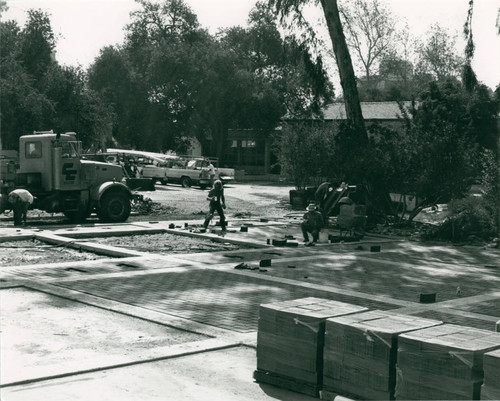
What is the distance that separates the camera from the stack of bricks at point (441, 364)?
613 centimetres

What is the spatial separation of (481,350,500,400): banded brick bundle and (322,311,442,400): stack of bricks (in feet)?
2.83

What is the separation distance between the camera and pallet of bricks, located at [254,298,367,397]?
7.20 metres

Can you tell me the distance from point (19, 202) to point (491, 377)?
18811 mm

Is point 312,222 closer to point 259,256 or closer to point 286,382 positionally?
point 259,256

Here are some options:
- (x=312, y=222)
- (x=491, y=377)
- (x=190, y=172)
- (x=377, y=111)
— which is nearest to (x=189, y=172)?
(x=190, y=172)

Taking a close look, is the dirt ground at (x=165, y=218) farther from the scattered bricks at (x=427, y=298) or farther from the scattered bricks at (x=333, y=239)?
the scattered bricks at (x=427, y=298)

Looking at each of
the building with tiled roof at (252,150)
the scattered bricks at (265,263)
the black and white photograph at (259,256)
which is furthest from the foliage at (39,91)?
the scattered bricks at (265,263)

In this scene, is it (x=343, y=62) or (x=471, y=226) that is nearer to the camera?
(x=471, y=226)

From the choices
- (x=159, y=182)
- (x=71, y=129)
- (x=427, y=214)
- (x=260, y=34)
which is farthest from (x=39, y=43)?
(x=427, y=214)

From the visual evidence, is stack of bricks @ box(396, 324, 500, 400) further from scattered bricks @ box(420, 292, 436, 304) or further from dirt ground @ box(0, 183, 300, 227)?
dirt ground @ box(0, 183, 300, 227)

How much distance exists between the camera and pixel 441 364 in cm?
626

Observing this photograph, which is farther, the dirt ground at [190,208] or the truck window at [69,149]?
the dirt ground at [190,208]

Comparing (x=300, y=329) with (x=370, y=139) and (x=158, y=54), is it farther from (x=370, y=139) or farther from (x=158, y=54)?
(x=158, y=54)

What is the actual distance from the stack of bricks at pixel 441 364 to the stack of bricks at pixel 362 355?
0.38 feet
